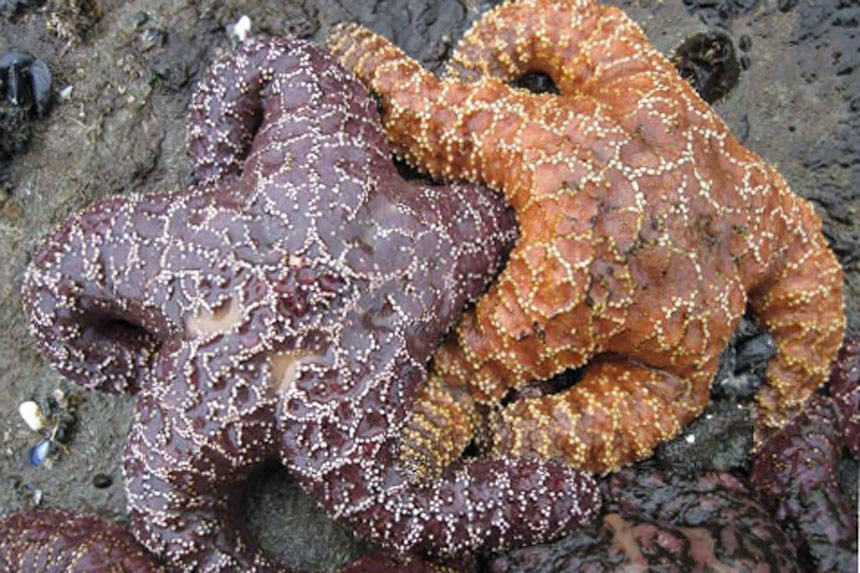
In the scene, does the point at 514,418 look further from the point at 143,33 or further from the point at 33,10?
the point at 33,10

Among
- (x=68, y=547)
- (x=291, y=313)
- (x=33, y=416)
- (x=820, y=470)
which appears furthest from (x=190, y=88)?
(x=820, y=470)

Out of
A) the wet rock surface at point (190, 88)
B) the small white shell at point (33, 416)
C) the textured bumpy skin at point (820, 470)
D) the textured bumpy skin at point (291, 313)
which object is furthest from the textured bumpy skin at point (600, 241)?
the small white shell at point (33, 416)

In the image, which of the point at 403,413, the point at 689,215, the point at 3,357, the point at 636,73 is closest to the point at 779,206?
the point at 689,215

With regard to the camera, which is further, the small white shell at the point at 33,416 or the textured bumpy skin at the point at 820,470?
the small white shell at the point at 33,416

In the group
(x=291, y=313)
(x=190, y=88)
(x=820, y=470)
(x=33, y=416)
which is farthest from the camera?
(x=190, y=88)

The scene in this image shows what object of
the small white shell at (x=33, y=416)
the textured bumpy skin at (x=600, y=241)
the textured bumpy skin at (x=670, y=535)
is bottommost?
the small white shell at (x=33, y=416)

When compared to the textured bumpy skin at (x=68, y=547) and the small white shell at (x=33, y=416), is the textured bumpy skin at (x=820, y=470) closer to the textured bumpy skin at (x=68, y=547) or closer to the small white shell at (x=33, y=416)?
the textured bumpy skin at (x=68, y=547)

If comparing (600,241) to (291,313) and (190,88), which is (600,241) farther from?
(190,88)

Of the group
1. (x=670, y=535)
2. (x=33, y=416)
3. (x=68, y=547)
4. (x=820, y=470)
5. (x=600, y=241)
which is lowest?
(x=33, y=416)
